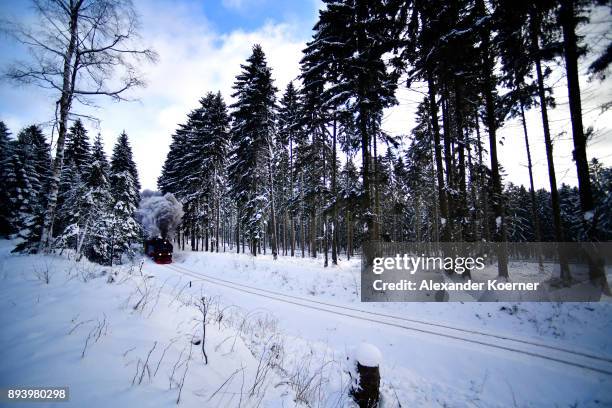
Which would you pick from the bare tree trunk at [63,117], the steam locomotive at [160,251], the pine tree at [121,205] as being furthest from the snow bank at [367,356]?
the steam locomotive at [160,251]

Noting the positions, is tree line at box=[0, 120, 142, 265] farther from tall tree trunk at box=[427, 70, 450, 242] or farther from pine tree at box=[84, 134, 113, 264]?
tall tree trunk at box=[427, 70, 450, 242]

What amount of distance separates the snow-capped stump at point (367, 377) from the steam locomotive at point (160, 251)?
2547 centimetres

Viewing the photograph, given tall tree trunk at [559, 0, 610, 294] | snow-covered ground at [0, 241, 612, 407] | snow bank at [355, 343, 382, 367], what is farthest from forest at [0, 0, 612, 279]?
snow bank at [355, 343, 382, 367]

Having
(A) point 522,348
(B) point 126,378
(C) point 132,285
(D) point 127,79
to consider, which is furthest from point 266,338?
(D) point 127,79

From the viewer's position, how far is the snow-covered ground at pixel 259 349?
267cm

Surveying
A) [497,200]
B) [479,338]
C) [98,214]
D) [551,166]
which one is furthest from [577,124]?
[98,214]

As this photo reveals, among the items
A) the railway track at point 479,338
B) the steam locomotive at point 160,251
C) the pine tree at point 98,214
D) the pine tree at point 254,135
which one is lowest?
the railway track at point 479,338

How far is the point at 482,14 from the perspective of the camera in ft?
34.9

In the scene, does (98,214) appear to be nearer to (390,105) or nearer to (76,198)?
(76,198)

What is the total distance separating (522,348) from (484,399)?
8.36ft

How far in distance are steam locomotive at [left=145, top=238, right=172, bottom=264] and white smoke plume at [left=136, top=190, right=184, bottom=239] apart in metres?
3.77

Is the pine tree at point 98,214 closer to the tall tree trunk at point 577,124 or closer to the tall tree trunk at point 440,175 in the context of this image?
the tall tree trunk at point 440,175

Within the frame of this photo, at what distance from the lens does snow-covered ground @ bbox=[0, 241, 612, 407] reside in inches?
105

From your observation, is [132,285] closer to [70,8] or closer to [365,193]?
[365,193]
